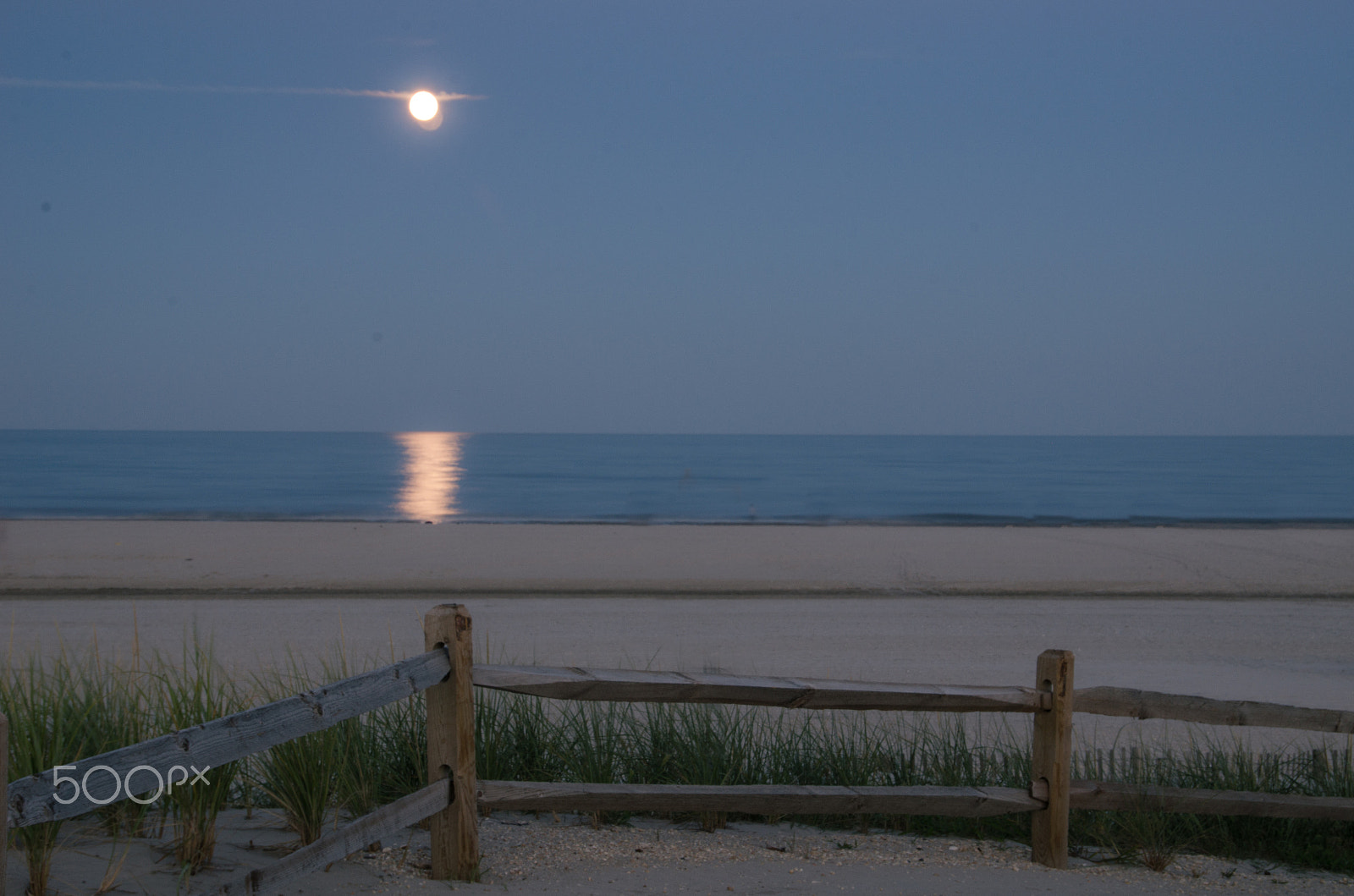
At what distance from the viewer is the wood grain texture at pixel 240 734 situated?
2.37 metres

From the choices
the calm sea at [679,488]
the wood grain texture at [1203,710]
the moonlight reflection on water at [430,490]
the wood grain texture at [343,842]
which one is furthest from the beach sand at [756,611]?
the moonlight reflection on water at [430,490]

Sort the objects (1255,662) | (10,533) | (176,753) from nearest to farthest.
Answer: (176,753) → (1255,662) → (10,533)

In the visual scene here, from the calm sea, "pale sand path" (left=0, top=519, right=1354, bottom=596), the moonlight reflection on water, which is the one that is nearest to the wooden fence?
"pale sand path" (left=0, top=519, right=1354, bottom=596)

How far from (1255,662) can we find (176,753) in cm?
1035

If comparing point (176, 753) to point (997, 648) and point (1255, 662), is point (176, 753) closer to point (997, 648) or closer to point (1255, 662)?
point (997, 648)

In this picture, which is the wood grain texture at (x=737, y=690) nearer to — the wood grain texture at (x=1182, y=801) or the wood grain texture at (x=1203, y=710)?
the wood grain texture at (x=1203, y=710)

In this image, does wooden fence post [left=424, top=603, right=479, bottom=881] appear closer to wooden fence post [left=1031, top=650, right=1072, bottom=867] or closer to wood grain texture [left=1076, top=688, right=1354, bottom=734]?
wooden fence post [left=1031, top=650, right=1072, bottom=867]

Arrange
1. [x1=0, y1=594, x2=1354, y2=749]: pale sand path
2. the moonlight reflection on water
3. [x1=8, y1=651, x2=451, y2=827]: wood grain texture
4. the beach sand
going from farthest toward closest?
the moonlight reflection on water → [x1=0, y1=594, x2=1354, y2=749]: pale sand path → the beach sand → [x1=8, y1=651, x2=451, y2=827]: wood grain texture

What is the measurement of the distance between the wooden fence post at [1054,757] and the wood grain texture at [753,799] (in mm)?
92

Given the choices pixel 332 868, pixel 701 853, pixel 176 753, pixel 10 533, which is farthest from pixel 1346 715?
pixel 10 533

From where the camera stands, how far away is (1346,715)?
500 centimetres

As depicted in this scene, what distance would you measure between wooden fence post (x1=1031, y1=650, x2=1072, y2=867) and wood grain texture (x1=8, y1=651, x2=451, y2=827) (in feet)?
8.42

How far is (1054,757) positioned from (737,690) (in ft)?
4.95

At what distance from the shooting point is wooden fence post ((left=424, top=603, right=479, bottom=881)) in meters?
3.74
